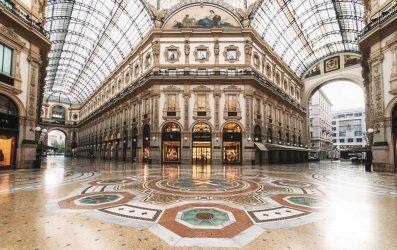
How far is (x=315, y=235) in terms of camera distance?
14.9ft

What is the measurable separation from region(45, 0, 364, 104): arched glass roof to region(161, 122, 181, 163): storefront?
1551 cm

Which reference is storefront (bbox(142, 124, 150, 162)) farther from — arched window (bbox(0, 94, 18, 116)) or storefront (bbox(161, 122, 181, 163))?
arched window (bbox(0, 94, 18, 116))

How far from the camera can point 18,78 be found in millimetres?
17906

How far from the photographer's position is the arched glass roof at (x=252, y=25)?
1286 inches

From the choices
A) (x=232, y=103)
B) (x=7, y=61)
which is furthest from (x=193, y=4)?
Answer: (x=7, y=61)

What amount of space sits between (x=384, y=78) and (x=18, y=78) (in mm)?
30073

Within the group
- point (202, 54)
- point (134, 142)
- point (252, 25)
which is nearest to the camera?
point (202, 54)

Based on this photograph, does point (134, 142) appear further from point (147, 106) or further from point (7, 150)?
point (7, 150)

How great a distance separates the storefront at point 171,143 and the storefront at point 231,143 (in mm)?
5917

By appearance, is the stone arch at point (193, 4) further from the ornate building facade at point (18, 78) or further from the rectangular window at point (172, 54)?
the ornate building facade at point (18, 78)

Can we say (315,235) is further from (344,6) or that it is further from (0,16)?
(344,6)

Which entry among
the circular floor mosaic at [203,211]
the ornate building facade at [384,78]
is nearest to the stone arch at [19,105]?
the circular floor mosaic at [203,211]

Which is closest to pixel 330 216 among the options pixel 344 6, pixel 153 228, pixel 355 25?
pixel 153 228

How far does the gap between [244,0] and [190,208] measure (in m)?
31.2
